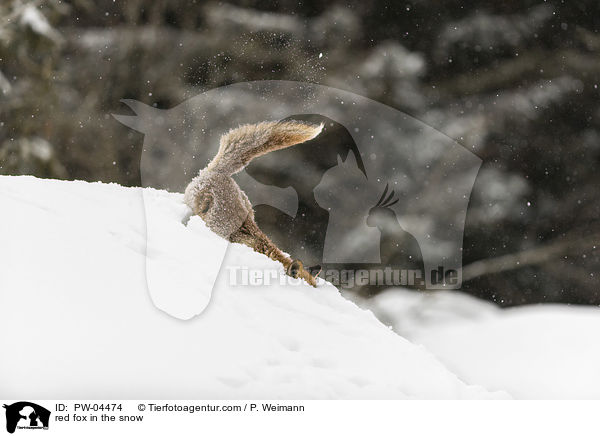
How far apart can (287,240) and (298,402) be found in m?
5.98

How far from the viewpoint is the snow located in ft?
18.0

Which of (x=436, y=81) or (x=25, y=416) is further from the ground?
(x=436, y=81)

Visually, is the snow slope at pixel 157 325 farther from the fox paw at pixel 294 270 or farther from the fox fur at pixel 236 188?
the fox fur at pixel 236 188

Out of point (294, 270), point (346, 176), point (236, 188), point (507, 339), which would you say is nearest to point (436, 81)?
point (346, 176)

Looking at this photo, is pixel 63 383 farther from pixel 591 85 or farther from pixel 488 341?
pixel 591 85

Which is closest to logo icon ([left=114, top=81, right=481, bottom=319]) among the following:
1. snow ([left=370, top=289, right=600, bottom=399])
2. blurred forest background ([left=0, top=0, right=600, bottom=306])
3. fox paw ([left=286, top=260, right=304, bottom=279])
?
blurred forest background ([left=0, top=0, right=600, bottom=306])

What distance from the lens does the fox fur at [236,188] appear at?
3947 millimetres

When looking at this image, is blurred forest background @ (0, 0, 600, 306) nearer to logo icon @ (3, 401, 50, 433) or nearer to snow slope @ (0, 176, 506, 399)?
snow slope @ (0, 176, 506, 399)

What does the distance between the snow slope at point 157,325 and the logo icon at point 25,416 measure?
0.25ft

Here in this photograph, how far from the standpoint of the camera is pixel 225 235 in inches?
155

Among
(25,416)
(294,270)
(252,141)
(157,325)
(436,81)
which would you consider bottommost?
(25,416)

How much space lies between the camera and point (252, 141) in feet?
13.9

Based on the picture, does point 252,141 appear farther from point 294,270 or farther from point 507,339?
point 507,339

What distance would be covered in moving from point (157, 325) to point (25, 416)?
61cm
